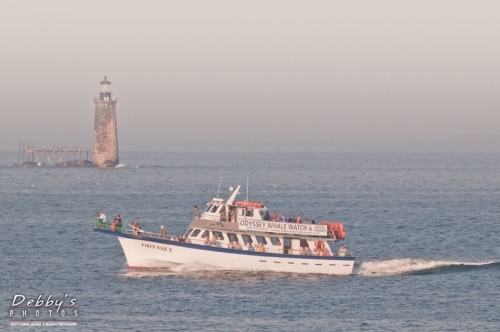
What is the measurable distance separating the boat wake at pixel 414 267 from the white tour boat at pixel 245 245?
10.3 feet

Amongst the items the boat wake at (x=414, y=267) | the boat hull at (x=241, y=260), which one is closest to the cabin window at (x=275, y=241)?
the boat hull at (x=241, y=260)

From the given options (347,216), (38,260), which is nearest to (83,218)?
(347,216)

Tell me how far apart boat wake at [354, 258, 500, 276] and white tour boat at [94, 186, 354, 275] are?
3127mm

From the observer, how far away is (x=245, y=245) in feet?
205

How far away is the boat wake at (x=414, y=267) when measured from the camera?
64.6 m

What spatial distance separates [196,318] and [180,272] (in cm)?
1151

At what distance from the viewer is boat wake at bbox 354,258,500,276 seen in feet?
212

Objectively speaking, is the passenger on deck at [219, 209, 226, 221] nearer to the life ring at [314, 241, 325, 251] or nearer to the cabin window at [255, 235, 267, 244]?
the cabin window at [255, 235, 267, 244]

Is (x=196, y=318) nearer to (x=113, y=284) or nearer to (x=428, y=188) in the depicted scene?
(x=113, y=284)

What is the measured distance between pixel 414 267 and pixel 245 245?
1175 cm

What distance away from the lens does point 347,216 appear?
107 metres

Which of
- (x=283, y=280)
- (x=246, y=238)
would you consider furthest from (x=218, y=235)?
(x=283, y=280)

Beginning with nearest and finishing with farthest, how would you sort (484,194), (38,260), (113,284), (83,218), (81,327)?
(81,327), (113,284), (38,260), (83,218), (484,194)

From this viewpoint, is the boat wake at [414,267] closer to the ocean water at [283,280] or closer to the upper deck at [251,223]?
the ocean water at [283,280]
